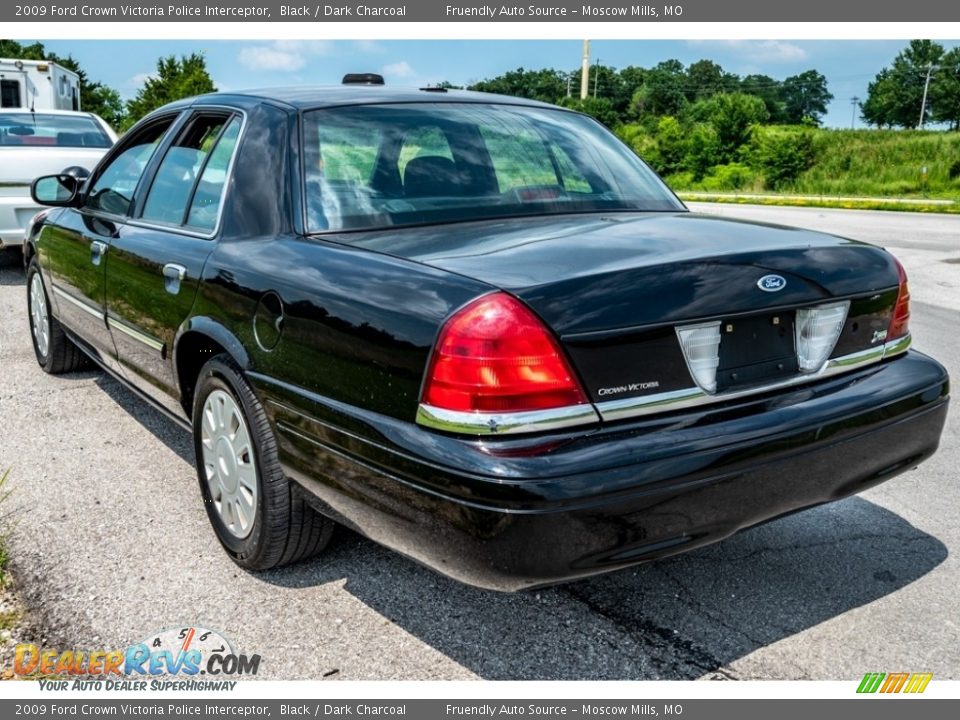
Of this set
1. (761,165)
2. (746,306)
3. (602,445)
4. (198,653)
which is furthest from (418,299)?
(761,165)

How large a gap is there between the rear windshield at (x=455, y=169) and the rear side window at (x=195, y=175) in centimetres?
46

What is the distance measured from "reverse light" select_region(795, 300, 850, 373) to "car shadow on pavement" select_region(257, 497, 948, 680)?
2.37ft

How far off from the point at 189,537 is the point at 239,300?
108 centimetres

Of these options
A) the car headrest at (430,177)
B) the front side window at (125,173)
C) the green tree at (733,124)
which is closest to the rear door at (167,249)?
the front side window at (125,173)

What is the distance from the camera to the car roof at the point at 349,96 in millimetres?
3463

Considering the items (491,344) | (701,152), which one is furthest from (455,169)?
(701,152)

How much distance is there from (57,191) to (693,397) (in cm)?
379

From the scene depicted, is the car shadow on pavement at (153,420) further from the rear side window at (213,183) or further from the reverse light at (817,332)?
the reverse light at (817,332)

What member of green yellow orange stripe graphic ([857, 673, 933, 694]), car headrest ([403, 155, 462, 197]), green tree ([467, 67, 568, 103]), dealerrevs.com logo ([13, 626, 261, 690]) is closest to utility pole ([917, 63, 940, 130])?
green tree ([467, 67, 568, 103])

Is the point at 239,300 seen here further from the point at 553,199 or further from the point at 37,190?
the point at 37,190

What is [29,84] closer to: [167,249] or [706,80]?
[167,249]

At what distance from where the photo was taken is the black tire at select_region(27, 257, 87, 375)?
224 inches

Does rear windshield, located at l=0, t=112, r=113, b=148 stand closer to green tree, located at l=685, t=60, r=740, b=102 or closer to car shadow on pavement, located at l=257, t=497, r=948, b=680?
car shadow on pavement, located at l=257, t=497, r=948, b=680

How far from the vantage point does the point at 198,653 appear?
2.83 m
